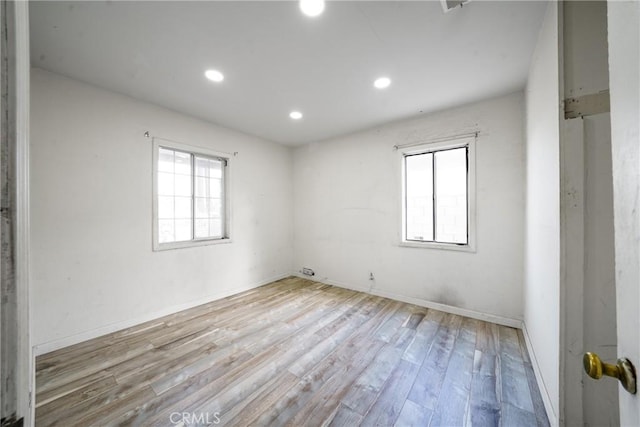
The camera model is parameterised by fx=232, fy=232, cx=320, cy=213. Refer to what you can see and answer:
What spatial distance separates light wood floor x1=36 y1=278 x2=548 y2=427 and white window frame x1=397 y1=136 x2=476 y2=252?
862 millimetres

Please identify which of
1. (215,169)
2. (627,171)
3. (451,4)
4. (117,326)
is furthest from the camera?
(215,169)

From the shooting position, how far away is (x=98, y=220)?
93.8 inches

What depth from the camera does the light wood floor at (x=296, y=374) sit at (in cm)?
147

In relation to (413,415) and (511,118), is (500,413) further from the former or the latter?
(511,118)

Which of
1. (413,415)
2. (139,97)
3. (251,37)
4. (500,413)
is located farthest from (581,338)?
(139,97)

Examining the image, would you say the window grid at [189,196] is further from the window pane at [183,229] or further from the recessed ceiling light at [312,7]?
the recessed ceiling light at [312,7]

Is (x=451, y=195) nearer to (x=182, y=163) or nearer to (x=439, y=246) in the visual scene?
(x=439, y=246)

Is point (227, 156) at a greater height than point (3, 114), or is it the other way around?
point (227, 156)

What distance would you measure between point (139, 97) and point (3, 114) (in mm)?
2903

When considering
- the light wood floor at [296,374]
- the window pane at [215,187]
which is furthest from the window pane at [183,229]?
the light wood floor at [296,374]

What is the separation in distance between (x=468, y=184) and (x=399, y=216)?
918 millimetres

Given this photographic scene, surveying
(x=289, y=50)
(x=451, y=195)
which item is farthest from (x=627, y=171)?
(x=451, y=195)

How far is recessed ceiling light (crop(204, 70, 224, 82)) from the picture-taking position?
85.2 inches

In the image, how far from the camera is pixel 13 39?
40 centimetres
